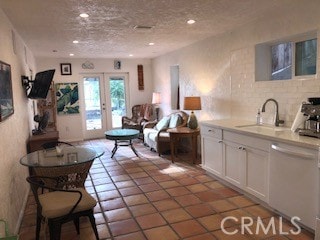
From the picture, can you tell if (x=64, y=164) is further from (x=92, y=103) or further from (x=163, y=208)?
(x=92, y=103)

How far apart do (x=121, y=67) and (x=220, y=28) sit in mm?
4162

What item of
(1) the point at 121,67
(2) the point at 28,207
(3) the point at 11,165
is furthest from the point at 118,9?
(1) the point at 121,67

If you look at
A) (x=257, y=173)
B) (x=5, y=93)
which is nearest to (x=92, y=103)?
(x=5, y=93)

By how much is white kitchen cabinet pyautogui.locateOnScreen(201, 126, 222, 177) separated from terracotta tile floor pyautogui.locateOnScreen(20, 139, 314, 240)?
0.64 ft

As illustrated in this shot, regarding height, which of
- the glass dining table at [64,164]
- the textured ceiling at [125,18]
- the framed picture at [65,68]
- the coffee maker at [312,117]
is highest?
the textured ceiling at [125,18]

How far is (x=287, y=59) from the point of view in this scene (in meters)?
3.46

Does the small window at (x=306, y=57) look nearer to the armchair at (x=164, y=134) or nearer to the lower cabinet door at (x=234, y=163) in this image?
Result: the lower cabinet door at (x=234, y=163)

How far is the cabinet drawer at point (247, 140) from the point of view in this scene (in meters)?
2.87

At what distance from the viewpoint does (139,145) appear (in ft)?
21.4

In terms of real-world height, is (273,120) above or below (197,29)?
below

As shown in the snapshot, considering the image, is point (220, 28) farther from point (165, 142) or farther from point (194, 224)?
point (194, 224)

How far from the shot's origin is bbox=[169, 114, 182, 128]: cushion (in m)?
5.50

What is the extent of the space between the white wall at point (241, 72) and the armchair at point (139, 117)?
160 cm

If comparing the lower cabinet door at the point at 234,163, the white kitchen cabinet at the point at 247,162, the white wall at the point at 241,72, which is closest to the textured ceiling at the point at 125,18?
the white wall at the point at 241,72
